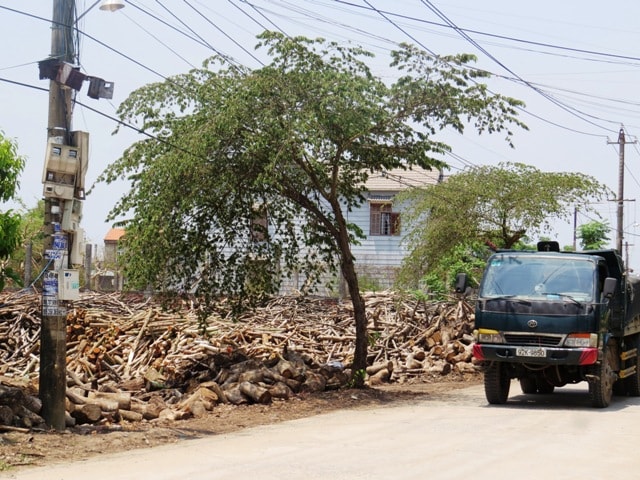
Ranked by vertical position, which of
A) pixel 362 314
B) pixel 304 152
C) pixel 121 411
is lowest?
pixel 121 411

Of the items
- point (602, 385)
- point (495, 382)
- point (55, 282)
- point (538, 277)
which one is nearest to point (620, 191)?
point (538, 277)

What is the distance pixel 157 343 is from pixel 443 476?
13641 millimetres

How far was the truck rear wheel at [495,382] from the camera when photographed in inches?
689

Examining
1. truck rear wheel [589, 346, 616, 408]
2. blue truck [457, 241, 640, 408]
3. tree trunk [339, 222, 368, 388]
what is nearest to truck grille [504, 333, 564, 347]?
blue truck [457, 241, 640, 408]

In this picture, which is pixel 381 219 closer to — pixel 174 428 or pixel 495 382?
pixel 495 382

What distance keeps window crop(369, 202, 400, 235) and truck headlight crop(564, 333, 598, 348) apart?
96.7 ft

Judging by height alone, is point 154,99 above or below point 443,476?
above

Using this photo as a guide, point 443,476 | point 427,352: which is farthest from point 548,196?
point 443,476

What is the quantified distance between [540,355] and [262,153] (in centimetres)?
604

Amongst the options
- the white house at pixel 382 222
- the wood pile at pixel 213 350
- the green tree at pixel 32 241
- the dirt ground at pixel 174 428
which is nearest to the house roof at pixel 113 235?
the green tree at pixel 32 241

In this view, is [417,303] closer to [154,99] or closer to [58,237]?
[154,99]

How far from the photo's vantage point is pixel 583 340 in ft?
55.3

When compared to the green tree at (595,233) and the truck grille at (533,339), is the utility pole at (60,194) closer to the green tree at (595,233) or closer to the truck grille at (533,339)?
the truck grille at (533,339)

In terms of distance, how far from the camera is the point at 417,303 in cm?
2850
